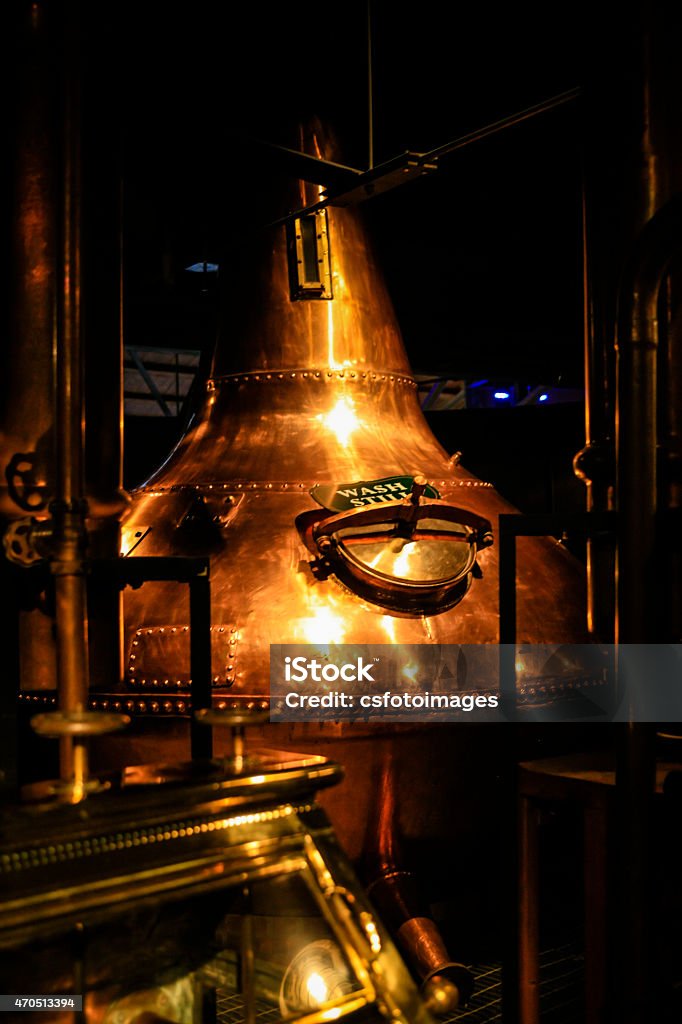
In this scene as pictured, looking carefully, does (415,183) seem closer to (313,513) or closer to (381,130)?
(381,130)

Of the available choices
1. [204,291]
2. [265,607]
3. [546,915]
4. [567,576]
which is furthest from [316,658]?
[204,291]

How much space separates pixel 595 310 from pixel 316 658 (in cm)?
167

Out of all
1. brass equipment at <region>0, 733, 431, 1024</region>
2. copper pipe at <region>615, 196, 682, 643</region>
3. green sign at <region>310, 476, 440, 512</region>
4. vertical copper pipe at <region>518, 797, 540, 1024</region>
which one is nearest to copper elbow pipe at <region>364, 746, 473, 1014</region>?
vertical copper pipe at <region>518, 797, 540, 1024</region>

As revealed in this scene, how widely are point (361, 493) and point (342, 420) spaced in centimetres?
63

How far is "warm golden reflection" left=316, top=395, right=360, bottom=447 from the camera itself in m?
4.84

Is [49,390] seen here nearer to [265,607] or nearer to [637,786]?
[265,607]

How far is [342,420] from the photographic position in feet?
16.1

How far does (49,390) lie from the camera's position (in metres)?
3.00

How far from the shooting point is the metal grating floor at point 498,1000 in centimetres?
391

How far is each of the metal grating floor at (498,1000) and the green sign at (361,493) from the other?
6.09 ft

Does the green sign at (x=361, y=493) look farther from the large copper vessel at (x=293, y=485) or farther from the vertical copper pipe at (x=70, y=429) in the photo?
the vertical copper pipe at (x=70, y=429)

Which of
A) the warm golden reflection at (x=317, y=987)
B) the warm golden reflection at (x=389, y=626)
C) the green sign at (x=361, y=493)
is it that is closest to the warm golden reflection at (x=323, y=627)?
the warm golden reflection at (x=389, y=626)

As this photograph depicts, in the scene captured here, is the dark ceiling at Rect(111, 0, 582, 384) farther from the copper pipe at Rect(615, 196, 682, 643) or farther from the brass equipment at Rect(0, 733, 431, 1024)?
the brass equipment at Rect(0, 733, 431, 1024)
